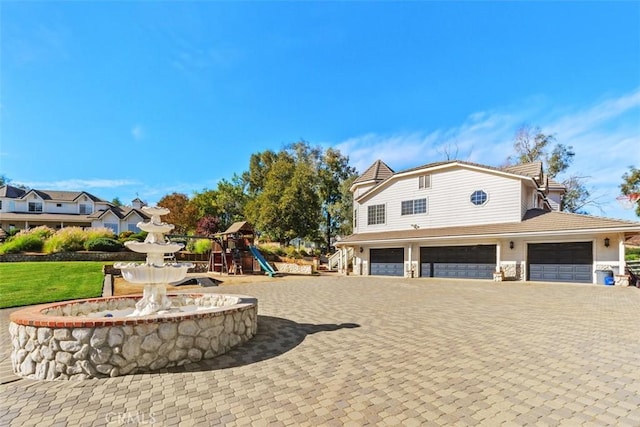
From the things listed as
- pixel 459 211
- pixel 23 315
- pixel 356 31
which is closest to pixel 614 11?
pixel 356 31

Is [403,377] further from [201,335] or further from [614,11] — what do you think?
[614,11]

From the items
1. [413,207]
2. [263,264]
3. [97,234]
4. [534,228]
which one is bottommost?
[263,264]

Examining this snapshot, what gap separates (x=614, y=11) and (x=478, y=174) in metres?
10.4

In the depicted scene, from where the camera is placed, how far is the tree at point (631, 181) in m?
29.3

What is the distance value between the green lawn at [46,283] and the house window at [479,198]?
804 inches

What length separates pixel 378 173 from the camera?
27.0 metres

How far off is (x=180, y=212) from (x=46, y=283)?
28.4 m

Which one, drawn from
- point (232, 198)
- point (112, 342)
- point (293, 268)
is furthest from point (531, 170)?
point (232, 198)

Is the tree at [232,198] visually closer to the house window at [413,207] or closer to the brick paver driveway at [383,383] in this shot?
the house window at [413,207]

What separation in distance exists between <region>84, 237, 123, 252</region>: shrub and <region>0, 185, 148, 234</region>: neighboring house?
14.0 metres

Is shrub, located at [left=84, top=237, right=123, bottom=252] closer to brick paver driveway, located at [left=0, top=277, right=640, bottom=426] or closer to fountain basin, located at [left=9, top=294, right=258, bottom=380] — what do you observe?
brick paver driveway, located at [left=0, top=277, right=640, bottom=426]

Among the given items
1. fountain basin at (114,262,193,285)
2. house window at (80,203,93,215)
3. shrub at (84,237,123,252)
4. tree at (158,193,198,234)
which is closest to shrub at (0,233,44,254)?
shrub at (84,237,123,252)

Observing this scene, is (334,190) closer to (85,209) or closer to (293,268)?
(293,268)

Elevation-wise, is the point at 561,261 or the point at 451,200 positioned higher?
the point at 451,200
